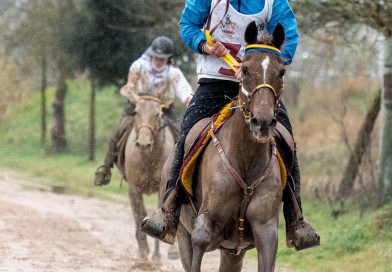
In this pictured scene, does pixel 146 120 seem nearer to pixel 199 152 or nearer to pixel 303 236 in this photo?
pixel 199 152

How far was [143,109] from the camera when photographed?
13172 mm

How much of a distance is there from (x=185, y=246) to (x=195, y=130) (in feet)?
3.36

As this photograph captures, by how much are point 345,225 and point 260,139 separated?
783 cm

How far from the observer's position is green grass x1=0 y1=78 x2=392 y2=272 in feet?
40.4

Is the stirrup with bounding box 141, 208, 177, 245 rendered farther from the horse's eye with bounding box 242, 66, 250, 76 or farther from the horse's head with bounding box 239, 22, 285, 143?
the horse's eye with bounding box 242, 66, 250, 76

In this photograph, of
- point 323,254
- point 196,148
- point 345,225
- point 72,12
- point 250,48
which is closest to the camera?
point 250,48

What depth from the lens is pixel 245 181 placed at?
7.36 metres

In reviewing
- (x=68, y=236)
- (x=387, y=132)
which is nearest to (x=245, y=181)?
(x=68, y=236)

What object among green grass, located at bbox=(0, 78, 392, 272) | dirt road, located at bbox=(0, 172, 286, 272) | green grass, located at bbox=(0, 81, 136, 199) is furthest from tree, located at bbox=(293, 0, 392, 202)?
green grass, located at bbox=(0, 81, 136, 199)

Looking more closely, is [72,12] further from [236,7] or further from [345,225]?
[236,7]

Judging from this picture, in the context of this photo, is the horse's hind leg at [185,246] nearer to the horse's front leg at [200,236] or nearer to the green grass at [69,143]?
the horse's front leg at [200,236]

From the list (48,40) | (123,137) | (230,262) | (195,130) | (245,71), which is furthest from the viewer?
(48,40)

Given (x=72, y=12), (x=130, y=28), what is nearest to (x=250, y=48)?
(x=130, y=28)

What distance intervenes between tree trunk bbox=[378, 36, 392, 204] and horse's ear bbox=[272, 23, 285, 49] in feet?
26.9
